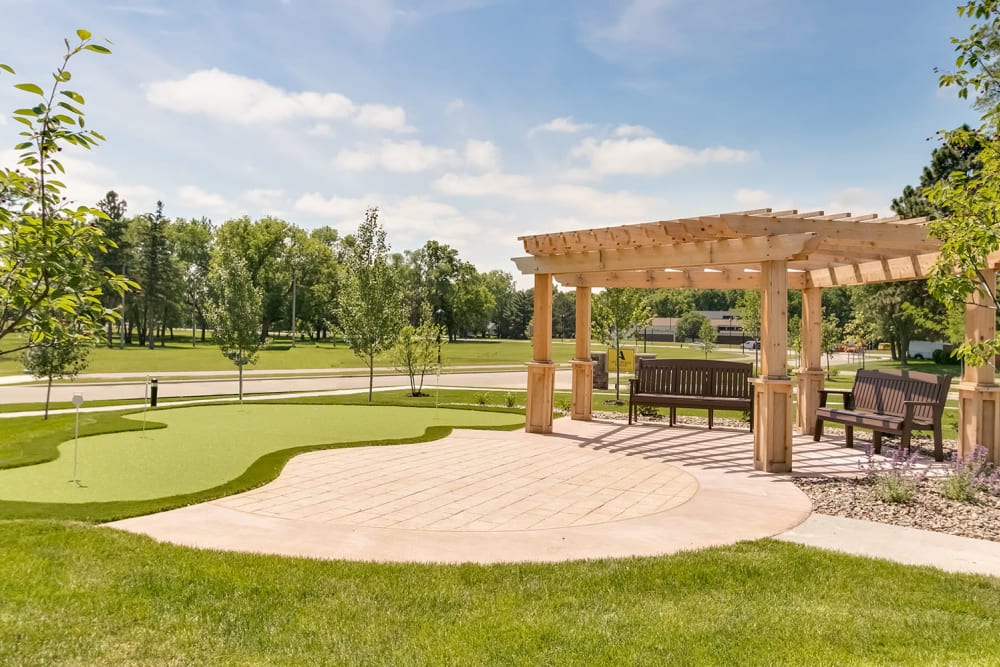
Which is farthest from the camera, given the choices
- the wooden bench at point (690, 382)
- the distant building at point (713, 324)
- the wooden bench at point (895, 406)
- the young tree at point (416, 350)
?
the distant building at point (713, 324)

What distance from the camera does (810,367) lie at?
423 inches

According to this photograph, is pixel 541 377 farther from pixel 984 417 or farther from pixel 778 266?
pixel 984 417

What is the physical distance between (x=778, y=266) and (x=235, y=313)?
12656 millimetres

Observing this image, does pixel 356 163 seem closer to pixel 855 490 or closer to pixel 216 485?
pixel 216 485

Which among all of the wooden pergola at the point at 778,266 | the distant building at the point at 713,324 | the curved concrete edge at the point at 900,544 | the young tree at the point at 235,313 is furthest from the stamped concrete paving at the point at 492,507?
the distant building at the point at 713,324

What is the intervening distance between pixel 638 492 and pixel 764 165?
6981 mm

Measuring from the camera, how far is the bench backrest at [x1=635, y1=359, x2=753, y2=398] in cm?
1075

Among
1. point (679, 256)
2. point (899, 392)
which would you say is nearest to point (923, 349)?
point (899, 392)

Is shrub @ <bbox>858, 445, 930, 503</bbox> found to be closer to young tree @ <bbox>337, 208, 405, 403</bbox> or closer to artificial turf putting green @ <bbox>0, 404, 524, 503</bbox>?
artificial turf putting green @ <bbox>0, 404, 524, 503</bbox>

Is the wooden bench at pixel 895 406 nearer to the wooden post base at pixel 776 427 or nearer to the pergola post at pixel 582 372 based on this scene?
the wooden post base at pixel 776 427

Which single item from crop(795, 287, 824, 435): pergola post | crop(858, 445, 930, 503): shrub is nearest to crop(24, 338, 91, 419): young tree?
crop(858, 445, 930, 503): shrub

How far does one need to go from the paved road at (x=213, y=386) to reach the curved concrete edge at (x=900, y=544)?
45.5 ft

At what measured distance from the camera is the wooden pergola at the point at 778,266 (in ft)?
23.6

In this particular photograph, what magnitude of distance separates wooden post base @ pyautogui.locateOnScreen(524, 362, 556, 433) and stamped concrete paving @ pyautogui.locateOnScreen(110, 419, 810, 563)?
142cm
